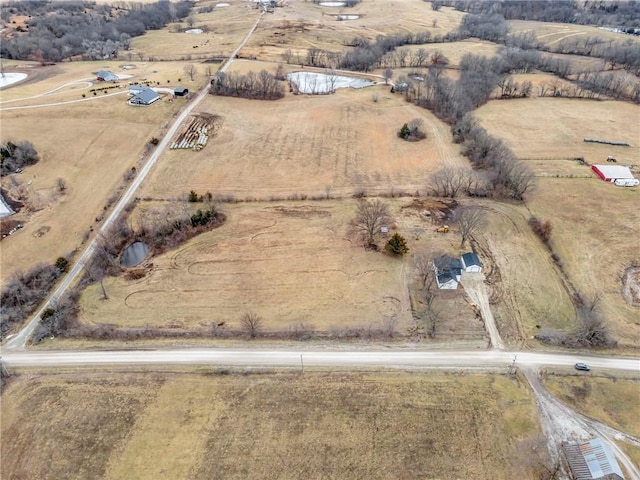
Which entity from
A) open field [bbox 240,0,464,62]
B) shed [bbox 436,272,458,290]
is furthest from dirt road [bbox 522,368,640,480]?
open field [bbox 240,0,464,62]

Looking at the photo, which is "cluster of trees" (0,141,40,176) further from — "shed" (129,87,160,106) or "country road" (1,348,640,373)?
"country road" (1,348,640,373)

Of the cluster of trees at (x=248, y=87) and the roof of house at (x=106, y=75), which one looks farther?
the roof of house at (x=106, y=75)

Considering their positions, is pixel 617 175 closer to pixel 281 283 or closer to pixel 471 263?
pixel 471 263

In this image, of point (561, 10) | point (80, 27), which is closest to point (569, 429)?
point (80, 27)

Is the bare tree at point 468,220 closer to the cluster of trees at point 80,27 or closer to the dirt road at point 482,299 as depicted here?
the dirt road at point 482,299

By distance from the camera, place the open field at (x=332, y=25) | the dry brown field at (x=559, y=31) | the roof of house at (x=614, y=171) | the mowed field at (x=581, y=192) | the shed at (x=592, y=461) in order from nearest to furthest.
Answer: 1. the shed at (x=592, y=461)
2. the mowed field at (x=581, y=192)
3. the roof of house at (x=614, y=171)
4. the open field at (x=332, y=25)
5. the dry brown field at (x=559, y=31)

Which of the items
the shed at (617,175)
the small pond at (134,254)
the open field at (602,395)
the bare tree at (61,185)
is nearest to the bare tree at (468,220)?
the open field at (602,395)

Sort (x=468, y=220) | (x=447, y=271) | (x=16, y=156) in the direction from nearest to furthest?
(x=447, y=271) < (x=468, y=220) < (x=16, y=156)
